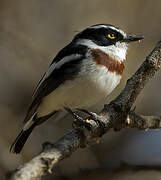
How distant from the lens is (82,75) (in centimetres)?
391

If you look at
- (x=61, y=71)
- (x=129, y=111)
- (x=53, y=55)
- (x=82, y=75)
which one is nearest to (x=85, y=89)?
(x=82, y=75)

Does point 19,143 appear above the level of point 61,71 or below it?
below

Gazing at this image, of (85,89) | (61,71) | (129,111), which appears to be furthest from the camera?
(61,71)

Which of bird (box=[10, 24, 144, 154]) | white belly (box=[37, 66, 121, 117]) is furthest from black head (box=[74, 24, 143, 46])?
white belly (box=[37, 66, 121, 117])

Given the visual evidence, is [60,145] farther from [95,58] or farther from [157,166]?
[95,58]

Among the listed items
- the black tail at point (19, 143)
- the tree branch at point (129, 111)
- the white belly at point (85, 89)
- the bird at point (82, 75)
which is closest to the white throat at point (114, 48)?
the bird at point (82, 75)

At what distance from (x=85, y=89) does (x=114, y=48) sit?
666 millimetres

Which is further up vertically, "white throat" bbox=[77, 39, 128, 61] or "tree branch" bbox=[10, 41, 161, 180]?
"white throat" bbox=[77, 39, 128, 61]

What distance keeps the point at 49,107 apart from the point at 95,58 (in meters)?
0.70

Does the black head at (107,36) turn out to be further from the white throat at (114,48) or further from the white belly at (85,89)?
the white belly at (85,89)

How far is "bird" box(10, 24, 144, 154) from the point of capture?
3.92 metres

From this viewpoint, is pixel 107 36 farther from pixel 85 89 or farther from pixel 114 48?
pixel 85 89

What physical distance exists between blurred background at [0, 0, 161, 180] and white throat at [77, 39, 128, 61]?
0.90 meters

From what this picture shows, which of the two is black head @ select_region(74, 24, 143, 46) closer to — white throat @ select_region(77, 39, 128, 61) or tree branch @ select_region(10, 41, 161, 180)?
white throat @ select_region(77, 39, 128, 61)
